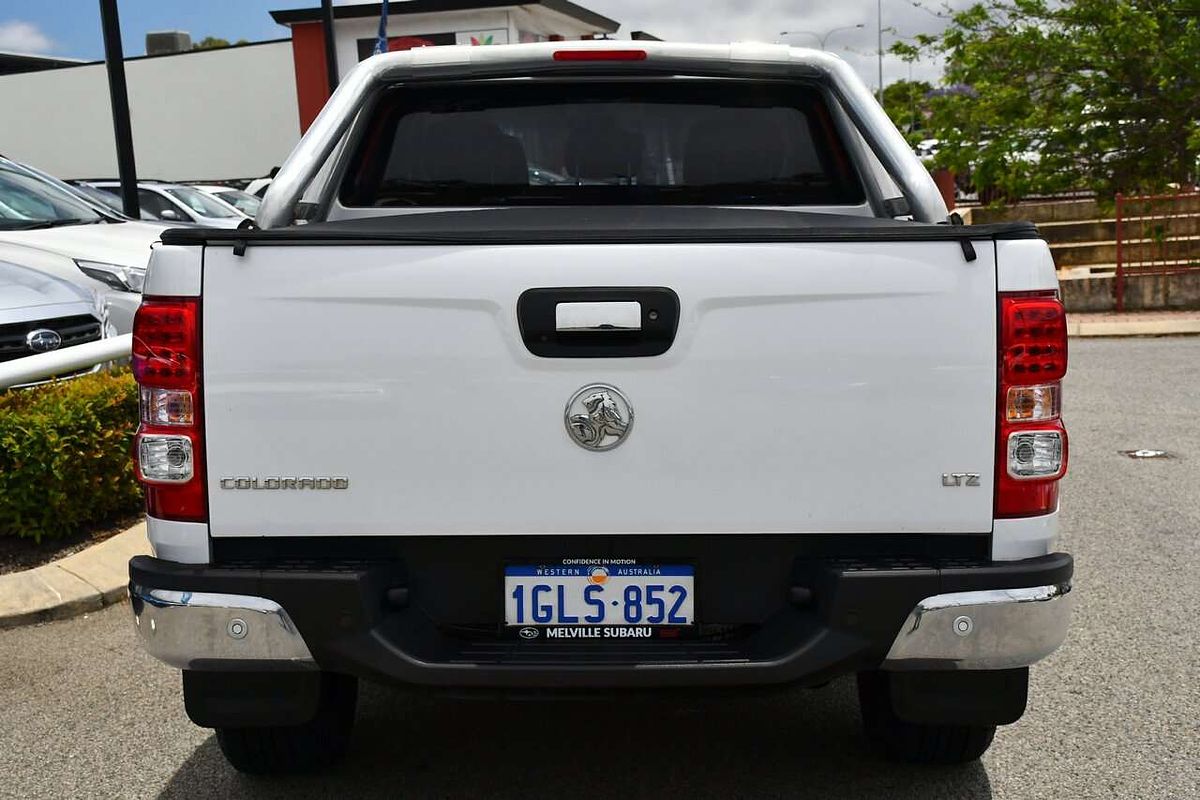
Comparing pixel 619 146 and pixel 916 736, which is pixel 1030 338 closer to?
pixel 916 736

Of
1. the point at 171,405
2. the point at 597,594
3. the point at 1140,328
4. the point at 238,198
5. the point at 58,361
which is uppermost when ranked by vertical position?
the point at 238,198

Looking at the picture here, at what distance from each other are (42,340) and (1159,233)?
13738mm

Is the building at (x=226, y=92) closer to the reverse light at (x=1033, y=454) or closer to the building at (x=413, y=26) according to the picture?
the building at (x=413, y=26)

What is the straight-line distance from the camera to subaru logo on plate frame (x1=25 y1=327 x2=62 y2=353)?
6.95 m

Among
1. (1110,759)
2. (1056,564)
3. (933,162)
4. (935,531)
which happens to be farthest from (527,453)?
(933,162)

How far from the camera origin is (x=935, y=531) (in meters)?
2.89

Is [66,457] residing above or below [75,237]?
below

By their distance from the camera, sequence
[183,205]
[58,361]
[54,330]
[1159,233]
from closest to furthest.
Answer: [58,361] < [54,330] < [1159,233] < [183,205]

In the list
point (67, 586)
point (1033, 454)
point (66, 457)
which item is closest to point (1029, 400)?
point (1033, 454)

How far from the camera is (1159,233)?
16469 mm

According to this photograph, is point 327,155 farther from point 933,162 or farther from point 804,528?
point 933,162

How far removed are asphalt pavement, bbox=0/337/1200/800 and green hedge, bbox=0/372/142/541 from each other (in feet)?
2.56

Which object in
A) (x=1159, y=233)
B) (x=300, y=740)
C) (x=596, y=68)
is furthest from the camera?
(x=1159, y=233)

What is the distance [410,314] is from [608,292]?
0.42 meters
